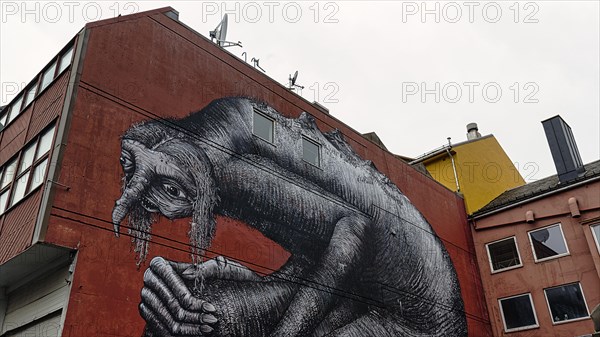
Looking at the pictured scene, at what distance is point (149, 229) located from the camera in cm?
1188

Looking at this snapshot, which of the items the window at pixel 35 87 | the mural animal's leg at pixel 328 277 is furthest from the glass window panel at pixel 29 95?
the mural animal's leg at pixel 328 277

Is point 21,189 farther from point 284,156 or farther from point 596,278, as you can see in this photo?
point 596,278

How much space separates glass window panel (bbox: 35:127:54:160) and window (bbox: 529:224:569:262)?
1852cm

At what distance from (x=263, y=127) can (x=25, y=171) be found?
690 cm

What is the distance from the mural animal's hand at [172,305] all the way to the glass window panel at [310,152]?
6.75m

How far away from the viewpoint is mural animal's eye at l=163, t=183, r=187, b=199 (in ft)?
41.4

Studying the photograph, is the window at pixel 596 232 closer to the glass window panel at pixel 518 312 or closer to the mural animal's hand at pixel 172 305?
the glass window panel at pixel 518 312

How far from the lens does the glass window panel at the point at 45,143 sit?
1209cm

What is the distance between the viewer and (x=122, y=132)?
1236 centimetres

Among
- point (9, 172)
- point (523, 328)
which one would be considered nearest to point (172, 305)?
point (9, 172)

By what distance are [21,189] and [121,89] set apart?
329 centimetres

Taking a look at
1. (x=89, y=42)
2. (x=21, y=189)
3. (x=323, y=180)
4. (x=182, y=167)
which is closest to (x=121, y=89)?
(x=89, y=42)

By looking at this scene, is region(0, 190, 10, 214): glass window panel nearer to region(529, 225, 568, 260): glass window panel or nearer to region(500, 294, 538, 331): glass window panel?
region(500, 294, 538, 331): glass window panel

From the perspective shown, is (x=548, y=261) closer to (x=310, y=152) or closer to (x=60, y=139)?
(x=310, y=152)
